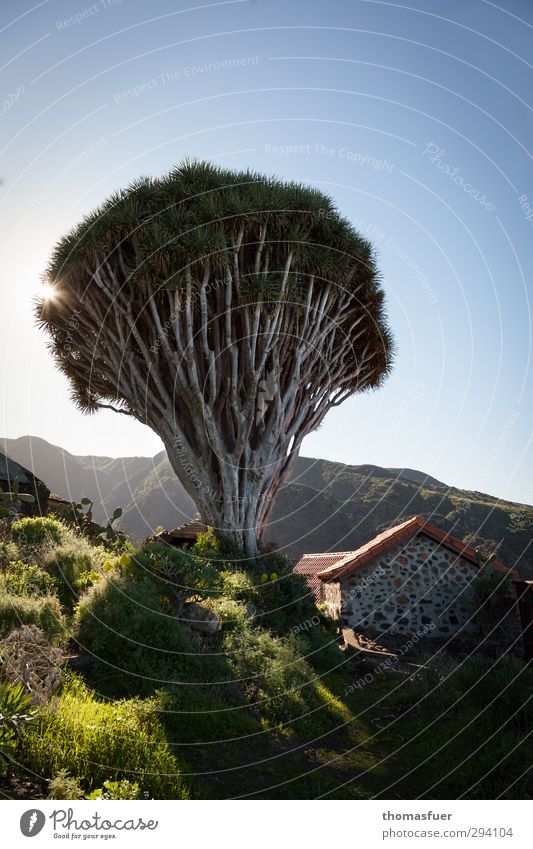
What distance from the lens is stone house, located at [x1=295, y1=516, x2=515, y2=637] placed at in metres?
13.8

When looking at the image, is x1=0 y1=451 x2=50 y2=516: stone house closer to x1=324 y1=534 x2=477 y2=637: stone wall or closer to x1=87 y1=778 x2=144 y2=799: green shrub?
x1=324 y1=534 x2=477 y2=637: stone wall

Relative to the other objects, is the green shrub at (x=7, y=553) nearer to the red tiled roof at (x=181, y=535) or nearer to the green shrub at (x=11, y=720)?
the green shrub at (x=11, y=720)

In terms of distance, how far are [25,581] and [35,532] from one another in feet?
11.3

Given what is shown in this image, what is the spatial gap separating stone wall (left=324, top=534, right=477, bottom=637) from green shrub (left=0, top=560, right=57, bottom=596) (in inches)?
341

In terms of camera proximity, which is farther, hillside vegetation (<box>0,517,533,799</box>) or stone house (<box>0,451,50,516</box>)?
stone house (<box>0,451,50,516</box>)

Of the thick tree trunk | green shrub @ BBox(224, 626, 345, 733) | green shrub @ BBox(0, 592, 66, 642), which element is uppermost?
the thick tree trunk

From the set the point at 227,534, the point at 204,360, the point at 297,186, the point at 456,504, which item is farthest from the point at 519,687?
the point at 456,504

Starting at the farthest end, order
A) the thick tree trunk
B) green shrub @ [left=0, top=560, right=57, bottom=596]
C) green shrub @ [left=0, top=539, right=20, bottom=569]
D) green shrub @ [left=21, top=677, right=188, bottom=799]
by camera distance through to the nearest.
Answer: the thick tree trunk
green shrub @ [left=0, top=539, right=20, bottom=569]
green shrub @ [left=0, top=560, right=57, bottom=596]
green shrub @ [left=21, top=677, right=188, bottom=799]

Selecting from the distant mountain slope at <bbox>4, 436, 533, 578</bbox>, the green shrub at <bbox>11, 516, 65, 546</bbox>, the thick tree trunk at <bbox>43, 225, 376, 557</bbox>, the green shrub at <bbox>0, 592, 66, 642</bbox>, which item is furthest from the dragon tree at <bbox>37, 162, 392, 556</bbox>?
the distant mountain slope at <bbox>4, 436, 533, 578</bbox>

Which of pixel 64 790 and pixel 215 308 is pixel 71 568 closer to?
pixel 64 790
